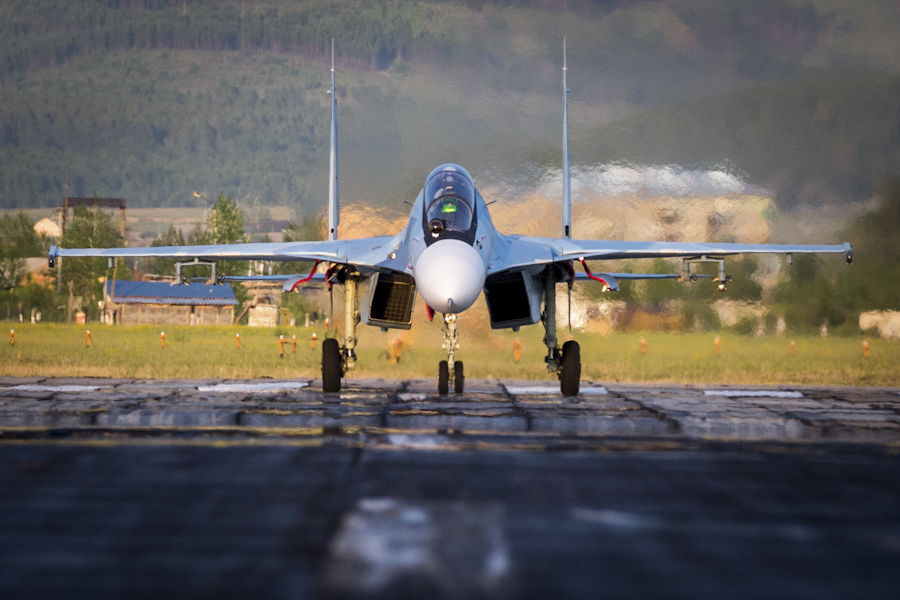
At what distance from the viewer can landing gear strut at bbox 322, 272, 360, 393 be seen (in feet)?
52.6

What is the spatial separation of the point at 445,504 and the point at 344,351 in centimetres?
1057

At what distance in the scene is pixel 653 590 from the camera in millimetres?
3934

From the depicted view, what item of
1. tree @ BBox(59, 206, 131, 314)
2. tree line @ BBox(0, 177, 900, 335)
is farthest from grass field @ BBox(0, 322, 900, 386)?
tree @ BBox(59, 206, 131, 314)

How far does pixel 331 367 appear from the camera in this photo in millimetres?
16016

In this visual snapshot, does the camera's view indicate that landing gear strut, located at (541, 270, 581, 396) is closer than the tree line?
Yes

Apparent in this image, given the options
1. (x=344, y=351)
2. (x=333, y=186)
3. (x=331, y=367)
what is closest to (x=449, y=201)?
(x=344, y=351)

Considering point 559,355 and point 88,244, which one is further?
point 88,244

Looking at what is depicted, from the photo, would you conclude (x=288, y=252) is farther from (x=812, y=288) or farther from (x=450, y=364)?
(x=812, y=288)

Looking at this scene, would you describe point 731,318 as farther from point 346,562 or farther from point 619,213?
point 346,562

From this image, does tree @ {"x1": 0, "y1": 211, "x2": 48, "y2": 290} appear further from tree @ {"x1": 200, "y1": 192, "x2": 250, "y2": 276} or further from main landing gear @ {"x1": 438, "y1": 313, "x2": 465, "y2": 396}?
main landing gear @ {"x1": 438, "y1": 313, "x2": 465, "y2": 396}

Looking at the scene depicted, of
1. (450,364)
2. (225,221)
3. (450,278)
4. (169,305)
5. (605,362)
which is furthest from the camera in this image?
(169,305)

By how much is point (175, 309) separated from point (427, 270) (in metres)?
57.9

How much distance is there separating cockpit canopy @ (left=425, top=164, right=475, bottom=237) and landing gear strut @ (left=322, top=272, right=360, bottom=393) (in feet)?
8.45

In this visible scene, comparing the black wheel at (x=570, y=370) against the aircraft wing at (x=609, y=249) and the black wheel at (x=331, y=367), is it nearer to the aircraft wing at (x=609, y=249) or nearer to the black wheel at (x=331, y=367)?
the aircraft wing at (x=609, y=249)
